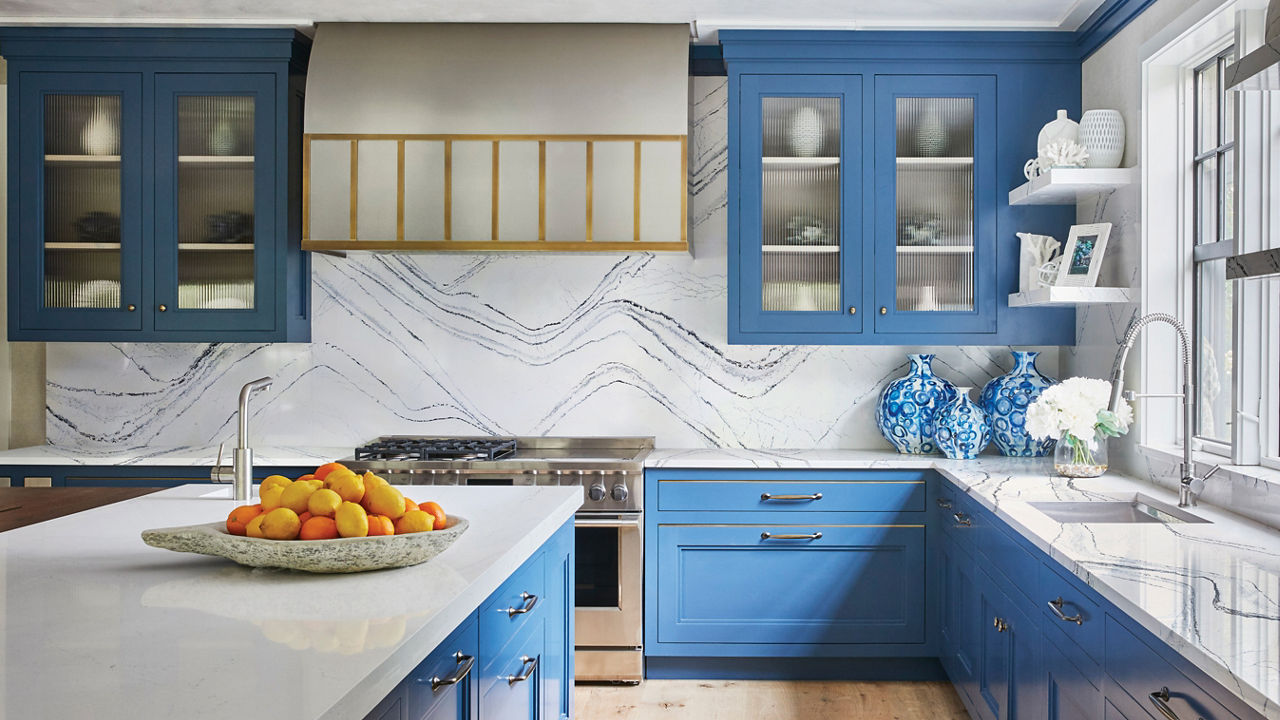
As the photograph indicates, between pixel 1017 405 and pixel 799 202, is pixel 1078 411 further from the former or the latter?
pixel 799 202

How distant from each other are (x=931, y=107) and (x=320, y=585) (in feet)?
9.65

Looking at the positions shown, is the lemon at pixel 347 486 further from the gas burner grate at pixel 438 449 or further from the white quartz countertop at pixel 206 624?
the gas burner grate at pixel 438 449

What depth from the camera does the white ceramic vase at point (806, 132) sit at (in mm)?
3553

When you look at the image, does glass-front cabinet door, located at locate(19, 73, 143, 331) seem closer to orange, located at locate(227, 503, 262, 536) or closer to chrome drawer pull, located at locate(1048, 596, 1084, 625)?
orange, located at locate(227, 503, 262, 536)

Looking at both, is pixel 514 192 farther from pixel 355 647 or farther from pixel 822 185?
pixel 355 647

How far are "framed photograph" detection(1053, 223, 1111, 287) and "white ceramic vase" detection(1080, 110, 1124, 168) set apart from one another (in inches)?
8.6

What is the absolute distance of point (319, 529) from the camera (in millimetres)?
1530

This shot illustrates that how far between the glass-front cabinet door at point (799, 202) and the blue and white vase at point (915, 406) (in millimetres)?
346

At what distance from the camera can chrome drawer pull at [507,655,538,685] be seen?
194 cm

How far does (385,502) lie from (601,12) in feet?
7.88

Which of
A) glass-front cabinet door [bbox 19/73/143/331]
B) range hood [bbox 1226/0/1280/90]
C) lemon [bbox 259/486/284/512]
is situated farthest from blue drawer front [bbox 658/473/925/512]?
glass-front cabinet door [bbox 19/73/143/331]

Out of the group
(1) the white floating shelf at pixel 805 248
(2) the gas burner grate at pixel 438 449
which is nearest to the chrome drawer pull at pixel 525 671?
(2) the gas burner grate at pixel 438 449

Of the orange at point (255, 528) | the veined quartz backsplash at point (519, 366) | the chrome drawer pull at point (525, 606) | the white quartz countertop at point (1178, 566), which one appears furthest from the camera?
the veined quartz backsplash at point (519, 366)

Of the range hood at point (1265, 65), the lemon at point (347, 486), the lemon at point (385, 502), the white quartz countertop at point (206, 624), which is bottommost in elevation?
the white quartz countertop at point (206, 624)
